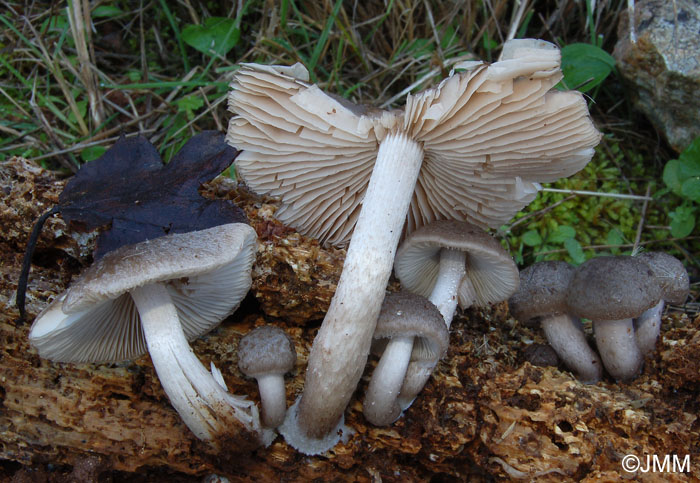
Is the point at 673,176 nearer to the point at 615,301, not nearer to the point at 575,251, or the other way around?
the point at 575,251

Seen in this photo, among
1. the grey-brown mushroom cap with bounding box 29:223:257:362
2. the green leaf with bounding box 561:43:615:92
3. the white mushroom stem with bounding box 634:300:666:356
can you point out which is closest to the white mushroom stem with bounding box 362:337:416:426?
the grey-brown mushroom cap with bounding box 29:223:257:362

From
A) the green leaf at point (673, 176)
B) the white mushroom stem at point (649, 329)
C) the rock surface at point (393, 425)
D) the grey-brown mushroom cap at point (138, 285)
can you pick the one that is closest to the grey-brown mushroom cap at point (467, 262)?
the rock surface at point (393, 425)

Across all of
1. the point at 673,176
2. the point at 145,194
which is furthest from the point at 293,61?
the point at 673,176

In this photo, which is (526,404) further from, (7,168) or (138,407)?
(7,168)

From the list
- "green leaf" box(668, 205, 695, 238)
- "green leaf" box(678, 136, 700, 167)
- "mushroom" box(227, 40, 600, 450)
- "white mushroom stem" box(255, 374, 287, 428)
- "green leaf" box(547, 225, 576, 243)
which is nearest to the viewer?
"mushroom" box(227, 40, 600, 450)

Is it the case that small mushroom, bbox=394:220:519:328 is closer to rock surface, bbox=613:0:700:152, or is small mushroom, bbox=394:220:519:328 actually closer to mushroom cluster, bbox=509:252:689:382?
mushroom cluster, bbox=509:252:689:382

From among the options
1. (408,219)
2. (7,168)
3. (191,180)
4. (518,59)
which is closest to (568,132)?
(518,59)
